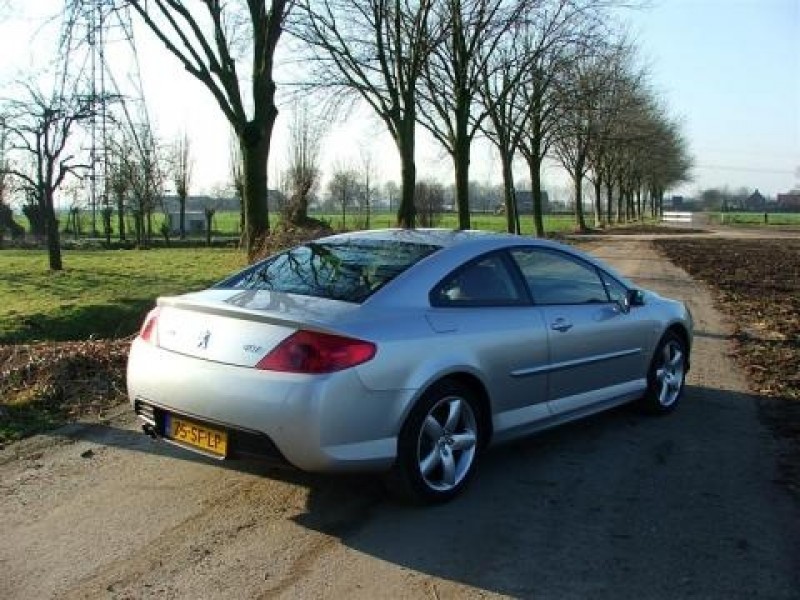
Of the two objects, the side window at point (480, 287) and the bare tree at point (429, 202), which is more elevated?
the bare tree at point (429, 202)

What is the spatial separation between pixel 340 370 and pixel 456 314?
37.7 inches

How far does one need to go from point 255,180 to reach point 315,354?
14210mm

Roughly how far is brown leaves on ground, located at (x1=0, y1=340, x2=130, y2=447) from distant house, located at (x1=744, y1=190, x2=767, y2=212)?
137502 millimetres

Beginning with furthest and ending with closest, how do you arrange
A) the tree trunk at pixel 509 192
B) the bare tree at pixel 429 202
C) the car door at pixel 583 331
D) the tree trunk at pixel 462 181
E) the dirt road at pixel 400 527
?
1. the bare tree at pixel 429 202
2. the tree trunk at pixel 509 192
3. the tree trunk at pixel 462 181
4. the car door at pixel 583 331
5. the dirt road at pixel 400 527

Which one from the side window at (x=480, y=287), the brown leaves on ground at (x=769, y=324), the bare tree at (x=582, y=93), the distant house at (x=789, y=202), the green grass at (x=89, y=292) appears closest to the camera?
the side window at (x=480, y=287)

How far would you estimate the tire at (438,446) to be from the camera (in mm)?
4473

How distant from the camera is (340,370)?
412 centimetres

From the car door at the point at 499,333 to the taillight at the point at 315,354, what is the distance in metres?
0.59

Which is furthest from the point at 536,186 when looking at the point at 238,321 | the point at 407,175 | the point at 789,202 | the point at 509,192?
the point at 789,202

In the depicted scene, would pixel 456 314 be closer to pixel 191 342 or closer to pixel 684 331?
pixel 191 342

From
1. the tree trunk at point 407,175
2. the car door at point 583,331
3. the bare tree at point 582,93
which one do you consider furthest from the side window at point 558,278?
the bare tree at point 582,93

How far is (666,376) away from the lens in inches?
268

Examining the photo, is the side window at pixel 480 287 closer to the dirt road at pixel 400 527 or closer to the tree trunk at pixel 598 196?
the dirt road at pixel 400 527

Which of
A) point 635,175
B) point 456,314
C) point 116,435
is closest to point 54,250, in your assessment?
point 116,435
